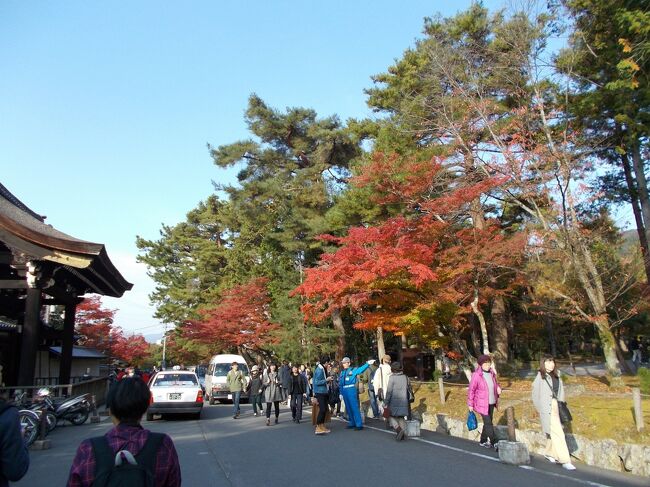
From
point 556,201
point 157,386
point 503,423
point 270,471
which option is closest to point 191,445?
point 270,471

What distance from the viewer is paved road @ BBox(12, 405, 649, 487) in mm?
6527

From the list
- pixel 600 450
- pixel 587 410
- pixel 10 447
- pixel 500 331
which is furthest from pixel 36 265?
pixel 500 331

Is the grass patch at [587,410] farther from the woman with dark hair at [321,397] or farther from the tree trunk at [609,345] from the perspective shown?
the woman with dark hair at [321,397]

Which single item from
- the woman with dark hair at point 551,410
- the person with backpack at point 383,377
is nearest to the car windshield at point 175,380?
the person with backpack at point 383,377

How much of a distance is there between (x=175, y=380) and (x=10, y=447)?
1224cm

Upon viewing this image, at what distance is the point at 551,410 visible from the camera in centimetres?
759

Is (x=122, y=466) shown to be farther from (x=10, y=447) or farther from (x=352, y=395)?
(x=352, y=395)

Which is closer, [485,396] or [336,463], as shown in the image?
[336,463]

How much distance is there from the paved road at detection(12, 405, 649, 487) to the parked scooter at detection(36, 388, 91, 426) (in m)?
2.21

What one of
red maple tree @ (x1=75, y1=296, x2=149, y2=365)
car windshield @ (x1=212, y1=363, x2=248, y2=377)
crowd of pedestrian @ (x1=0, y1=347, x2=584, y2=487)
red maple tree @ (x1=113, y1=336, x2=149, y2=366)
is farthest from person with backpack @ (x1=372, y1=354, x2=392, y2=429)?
red maple tree @ (x1=113, y1=336, x2=149, y2=366)

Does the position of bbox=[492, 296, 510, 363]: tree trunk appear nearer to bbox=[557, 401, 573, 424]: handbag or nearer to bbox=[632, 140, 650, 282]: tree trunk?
bbox=[632, 140, 650, 282]: tree trunk

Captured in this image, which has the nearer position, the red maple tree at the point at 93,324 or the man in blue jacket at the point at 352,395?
the man in blue jacket at the point at 352,395

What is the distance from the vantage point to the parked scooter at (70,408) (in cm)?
1289

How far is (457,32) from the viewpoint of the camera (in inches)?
786
